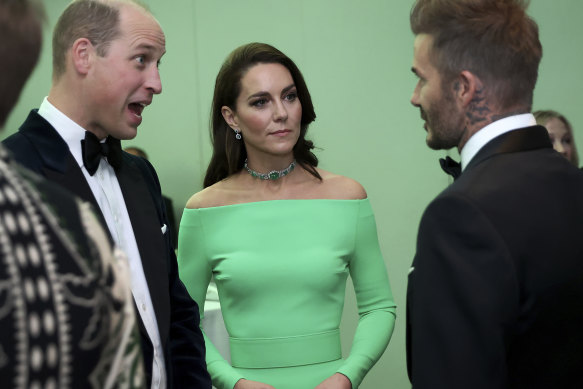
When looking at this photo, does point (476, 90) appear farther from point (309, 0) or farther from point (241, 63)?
point (309, 0)

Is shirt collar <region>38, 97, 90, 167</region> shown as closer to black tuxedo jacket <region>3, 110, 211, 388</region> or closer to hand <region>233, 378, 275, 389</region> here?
black tuxedo jacket <region>3, 110, 211, 388</region>

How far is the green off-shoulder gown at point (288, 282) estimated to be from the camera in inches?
85.8

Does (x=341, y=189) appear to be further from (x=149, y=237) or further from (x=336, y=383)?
(x=149, y=237)

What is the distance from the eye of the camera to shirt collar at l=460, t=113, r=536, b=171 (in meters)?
1.38

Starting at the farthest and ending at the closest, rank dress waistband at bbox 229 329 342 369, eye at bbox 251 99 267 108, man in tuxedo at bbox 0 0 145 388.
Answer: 1. eye at bbox 251 99 267 108
2. dress waistband at bbox 229 329 342 369
3. man in tuxedo at bbox 0 0 145 388

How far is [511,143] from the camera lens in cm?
135

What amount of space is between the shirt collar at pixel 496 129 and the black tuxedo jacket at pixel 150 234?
804 mm

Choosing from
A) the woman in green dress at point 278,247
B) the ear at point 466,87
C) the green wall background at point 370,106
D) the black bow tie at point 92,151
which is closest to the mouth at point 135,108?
the black bow tie at point 92,151

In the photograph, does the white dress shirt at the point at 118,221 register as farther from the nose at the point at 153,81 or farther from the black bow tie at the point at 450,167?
the black bow tie at the point at 450,167

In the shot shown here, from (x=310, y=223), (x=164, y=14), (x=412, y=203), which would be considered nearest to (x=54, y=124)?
(x=310, y=223)

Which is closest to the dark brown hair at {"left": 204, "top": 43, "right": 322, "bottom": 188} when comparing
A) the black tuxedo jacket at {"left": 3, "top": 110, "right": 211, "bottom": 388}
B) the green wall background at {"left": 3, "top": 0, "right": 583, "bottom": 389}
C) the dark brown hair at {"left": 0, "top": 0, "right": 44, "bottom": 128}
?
the black tuxedo jacket at {"left": 3, "top": 110, "right": 211, "bottom": 388}

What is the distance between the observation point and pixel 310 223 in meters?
2.28

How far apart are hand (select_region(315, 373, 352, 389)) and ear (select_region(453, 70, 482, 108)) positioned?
1034 millimetres

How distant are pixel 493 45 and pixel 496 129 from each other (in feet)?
0.57
